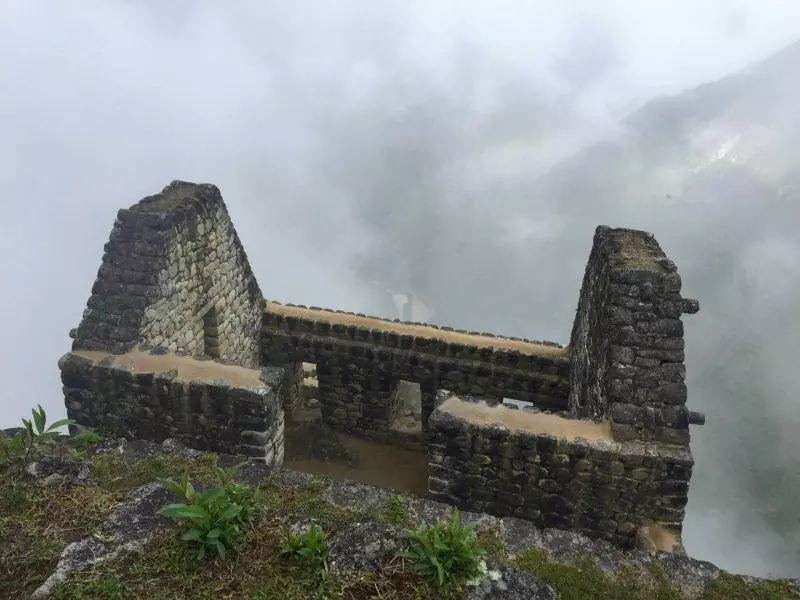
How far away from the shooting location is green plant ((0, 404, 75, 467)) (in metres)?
4.27

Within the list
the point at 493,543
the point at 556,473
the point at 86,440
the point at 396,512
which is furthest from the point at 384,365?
the point at 493,543

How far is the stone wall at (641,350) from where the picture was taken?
19.9ft

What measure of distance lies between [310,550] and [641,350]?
4.43 meters

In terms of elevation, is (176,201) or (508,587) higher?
(176,201)

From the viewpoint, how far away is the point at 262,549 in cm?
350

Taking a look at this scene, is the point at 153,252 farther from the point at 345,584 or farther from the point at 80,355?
the point at 345,584

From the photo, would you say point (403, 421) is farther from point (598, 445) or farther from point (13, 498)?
point (13, 498)

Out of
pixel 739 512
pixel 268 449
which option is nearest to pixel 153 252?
pixel 268 449

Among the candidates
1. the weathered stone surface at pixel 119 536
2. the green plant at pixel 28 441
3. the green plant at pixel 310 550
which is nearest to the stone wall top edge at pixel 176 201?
the green plant at pixel 28 441

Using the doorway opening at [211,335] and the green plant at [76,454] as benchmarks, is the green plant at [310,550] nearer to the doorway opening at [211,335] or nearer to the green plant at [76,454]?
the green plant at [76,454]

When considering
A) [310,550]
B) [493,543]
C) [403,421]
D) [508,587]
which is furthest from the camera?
[403,421]

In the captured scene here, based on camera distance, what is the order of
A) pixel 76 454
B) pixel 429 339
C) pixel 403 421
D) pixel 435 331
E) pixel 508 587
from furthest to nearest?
1. pixel 403 421
2. pixel 435 331
3. pixel 429 339
4. pixel 76 454
5. pixel 508 587

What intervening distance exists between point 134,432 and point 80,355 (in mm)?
1200

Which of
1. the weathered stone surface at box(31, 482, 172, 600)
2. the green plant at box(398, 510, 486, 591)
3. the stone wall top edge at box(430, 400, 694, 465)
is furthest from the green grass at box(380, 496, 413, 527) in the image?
the stone wall top edge at box(430, 400, 694, 465)
